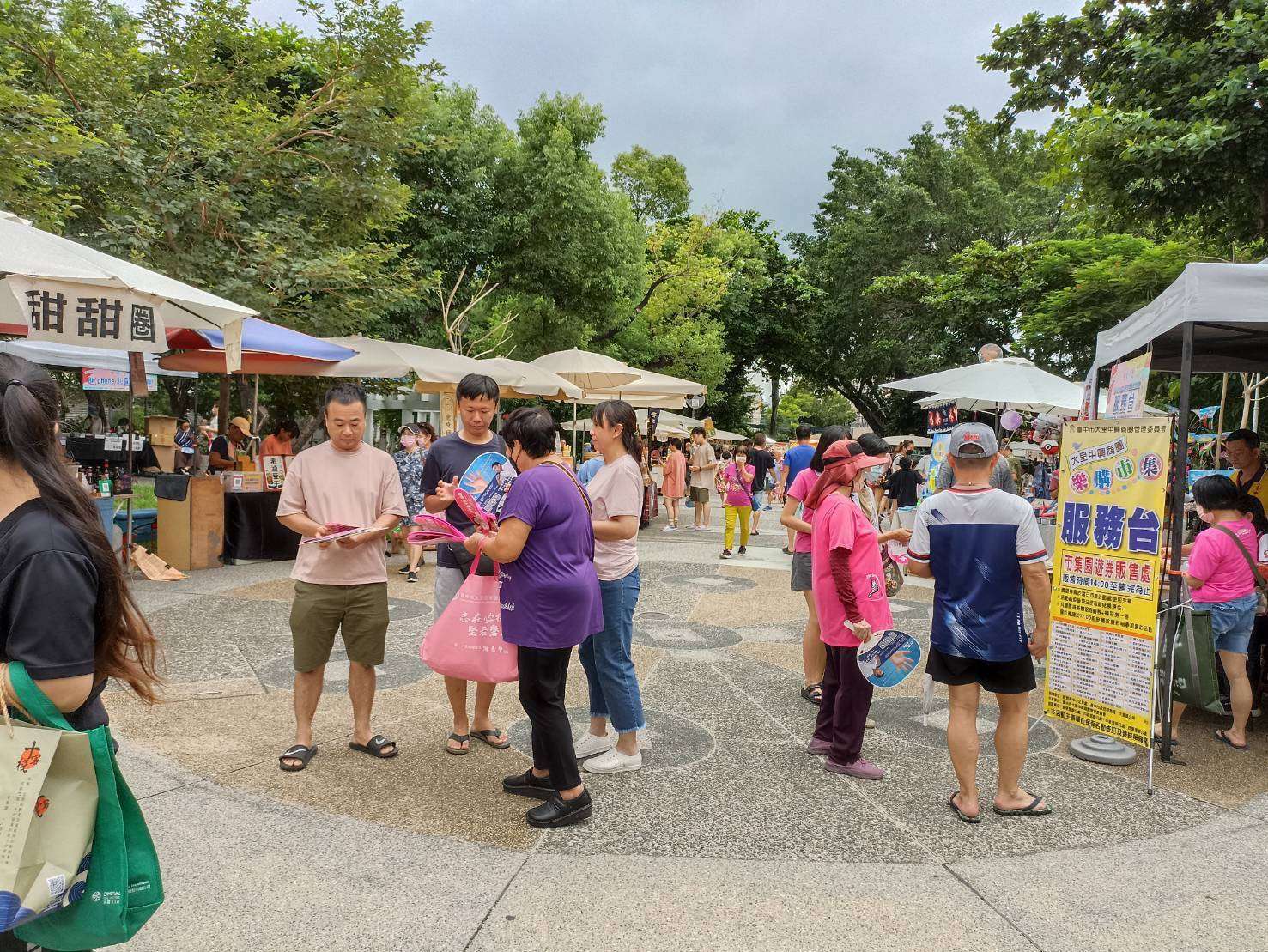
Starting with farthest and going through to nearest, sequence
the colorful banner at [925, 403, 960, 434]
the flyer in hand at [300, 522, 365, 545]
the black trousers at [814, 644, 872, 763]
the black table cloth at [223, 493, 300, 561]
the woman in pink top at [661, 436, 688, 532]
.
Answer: the woman in pink top at [661, 436, 688, 532] → the colorful banner at [925, 403, 960, 434] → the black table cloth at [223, 493, 300, 561] → the black trousers at [814, 644, 872, 763] → the flyer in hand at [300, 522, 365, 545]

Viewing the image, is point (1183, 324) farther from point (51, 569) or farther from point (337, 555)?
point (51, 569)

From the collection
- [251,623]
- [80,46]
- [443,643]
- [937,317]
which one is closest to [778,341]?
[937,317]

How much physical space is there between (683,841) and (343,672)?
10.2 ft

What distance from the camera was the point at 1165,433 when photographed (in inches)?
158

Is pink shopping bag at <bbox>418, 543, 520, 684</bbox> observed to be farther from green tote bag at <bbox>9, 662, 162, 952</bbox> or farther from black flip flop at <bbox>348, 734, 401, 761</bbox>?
green tote bag at <bbox>9, 662, 162, 952</bbox>

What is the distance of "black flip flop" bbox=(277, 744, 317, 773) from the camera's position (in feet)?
12.8

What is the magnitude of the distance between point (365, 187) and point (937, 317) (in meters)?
18.7

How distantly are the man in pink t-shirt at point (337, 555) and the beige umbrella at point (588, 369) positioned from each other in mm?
9064

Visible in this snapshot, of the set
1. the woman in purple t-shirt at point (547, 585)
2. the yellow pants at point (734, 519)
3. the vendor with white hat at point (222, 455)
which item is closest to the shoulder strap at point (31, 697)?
the woman in purple t-shirt at point (547, 585)

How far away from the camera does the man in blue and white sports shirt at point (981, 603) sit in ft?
11.5

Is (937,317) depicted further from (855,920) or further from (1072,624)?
(855,920)

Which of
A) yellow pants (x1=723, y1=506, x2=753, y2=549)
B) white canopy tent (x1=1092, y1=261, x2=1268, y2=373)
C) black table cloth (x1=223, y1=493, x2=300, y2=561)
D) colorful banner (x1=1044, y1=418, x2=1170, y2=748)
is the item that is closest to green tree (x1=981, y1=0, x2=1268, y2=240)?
white canopy tent (x1=1092, y1=261, x2=1268, y2=373)

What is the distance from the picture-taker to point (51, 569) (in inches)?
63.4

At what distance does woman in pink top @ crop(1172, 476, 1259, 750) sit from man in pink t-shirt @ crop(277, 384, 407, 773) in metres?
4.30
